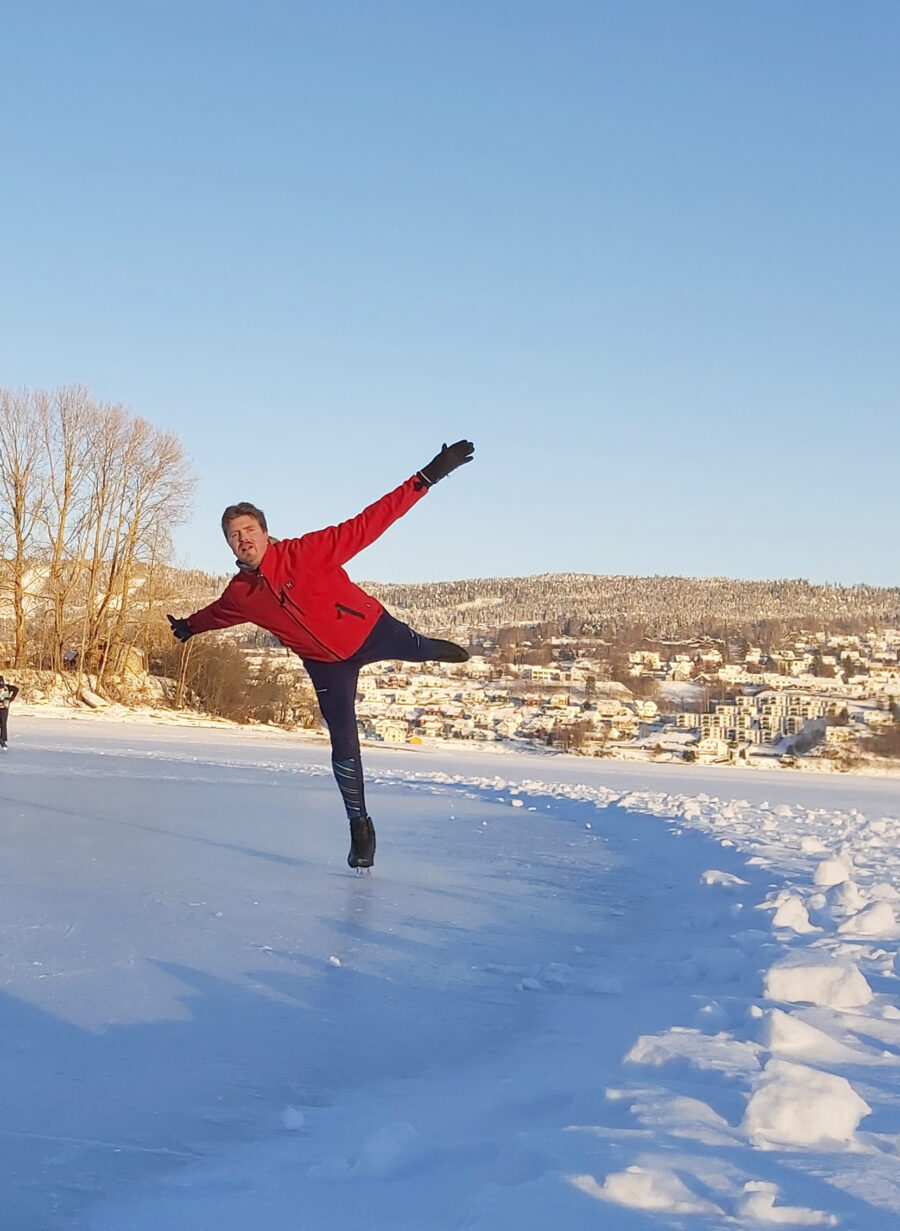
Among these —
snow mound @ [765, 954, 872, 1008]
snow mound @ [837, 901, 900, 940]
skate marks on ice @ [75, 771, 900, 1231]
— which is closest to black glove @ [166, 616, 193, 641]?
skate marks on ice @ [75, 771, 900, 1231]

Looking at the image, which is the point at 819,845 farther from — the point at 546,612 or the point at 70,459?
the point at 546,612

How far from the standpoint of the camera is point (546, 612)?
39656mm

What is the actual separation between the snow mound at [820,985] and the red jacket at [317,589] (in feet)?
7.70

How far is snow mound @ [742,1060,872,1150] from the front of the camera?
4.04 feet

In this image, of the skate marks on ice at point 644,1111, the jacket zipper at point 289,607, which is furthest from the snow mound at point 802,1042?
the jacket zipper at point 289,607

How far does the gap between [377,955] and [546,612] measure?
37.4m

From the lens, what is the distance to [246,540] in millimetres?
3818

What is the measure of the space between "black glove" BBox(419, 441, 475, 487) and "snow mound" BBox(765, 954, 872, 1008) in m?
2.41

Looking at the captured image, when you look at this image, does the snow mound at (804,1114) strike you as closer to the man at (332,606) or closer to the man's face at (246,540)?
the man at (332,606)

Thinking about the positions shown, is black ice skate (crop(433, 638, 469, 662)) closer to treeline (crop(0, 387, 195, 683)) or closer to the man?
the man

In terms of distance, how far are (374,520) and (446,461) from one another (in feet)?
1.18

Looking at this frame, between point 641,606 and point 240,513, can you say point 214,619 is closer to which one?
point 240,513

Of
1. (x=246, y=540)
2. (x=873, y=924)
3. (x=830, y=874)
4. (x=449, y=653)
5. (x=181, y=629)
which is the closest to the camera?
(x=873, y=924)

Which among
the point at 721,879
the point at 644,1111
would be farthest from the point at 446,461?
the point at 644,1111
